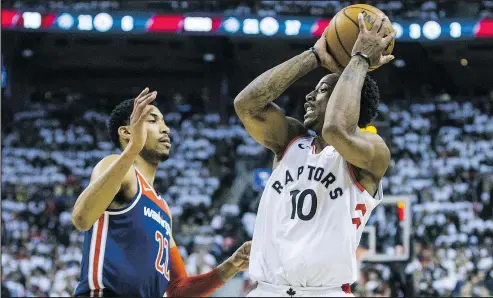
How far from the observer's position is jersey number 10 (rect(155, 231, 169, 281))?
442 centimetres

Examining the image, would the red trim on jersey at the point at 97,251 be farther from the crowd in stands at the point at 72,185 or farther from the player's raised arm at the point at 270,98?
the crowd in stands at the point at 72,185

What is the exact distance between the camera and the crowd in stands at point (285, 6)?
18.6 m

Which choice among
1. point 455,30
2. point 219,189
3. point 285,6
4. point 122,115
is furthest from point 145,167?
point 285,6

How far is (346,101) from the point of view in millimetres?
3506

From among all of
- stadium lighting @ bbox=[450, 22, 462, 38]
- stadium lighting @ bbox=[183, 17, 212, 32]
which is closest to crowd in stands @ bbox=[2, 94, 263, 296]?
stadium lighting @ bbox=[183, 17, 212, 32]

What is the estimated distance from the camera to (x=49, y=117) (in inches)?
780

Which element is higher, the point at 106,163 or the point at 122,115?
the point at 122,115

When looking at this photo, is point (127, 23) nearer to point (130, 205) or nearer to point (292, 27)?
point (292, 27)

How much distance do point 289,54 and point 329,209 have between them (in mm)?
17517

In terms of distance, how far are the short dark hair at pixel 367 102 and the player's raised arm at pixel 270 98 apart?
0.17m

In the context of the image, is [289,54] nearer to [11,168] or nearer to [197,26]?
[197,26]

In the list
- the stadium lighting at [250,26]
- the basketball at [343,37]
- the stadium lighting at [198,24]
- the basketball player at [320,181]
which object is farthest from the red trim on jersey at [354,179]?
the stadium lighting at [198,24]

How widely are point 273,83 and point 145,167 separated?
1.27m

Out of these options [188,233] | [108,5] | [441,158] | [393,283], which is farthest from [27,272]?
[441,158]
